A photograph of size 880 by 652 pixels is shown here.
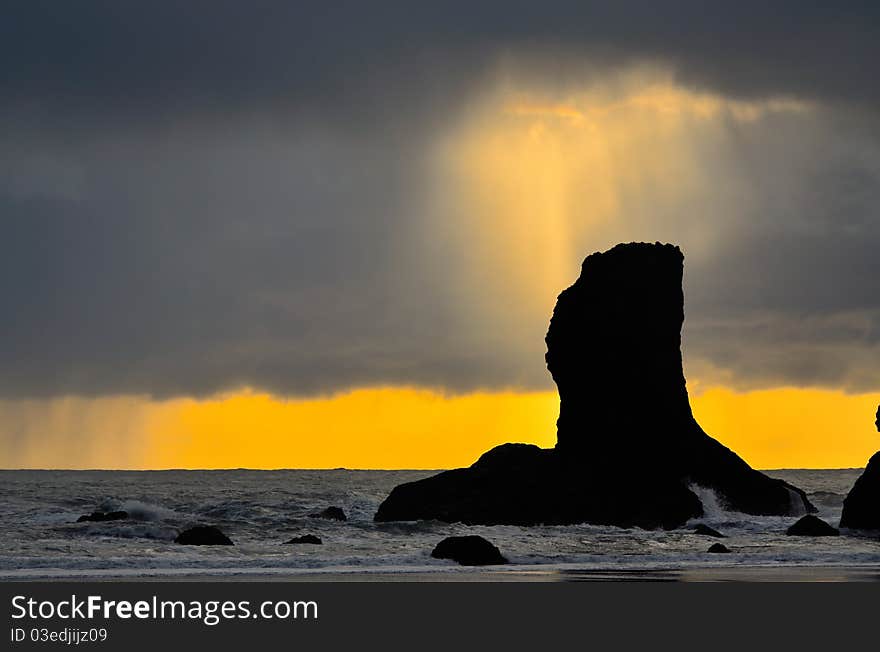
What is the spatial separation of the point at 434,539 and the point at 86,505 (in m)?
38.6

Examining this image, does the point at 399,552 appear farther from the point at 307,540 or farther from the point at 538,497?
the point at 538,497

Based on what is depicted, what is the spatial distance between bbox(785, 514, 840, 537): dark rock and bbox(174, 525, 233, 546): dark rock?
2312 cm

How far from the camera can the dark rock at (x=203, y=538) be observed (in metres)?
51.4

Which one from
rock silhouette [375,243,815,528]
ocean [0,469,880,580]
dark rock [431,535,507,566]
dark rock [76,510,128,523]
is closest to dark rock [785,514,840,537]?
ocean [0,469,880,580]

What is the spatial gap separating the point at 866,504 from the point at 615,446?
1544cm

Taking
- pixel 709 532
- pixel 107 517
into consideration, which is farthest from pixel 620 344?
pixel 107 517

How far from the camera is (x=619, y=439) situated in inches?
2943

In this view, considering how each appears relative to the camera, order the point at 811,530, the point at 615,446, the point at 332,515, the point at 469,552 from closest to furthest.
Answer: the point at 469,552
the point at 811,530
the point at 332,515
the point at 615,446

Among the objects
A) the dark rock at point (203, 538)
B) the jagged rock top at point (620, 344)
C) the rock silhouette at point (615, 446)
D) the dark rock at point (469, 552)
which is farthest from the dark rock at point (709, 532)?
the dark rock at point (203, 538)

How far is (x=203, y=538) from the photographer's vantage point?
170ft

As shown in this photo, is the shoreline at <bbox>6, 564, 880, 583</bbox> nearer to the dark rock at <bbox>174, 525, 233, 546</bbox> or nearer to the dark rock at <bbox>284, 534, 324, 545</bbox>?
the dark rock at <bbox>174, 525, 233, 546</bbox>
